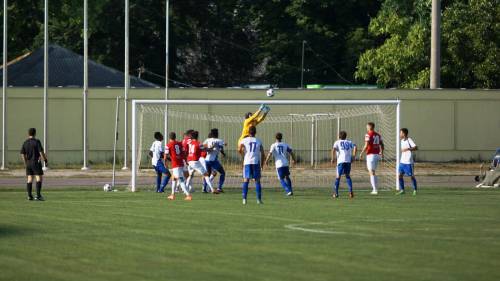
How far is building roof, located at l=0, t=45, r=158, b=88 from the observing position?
55.4 meters

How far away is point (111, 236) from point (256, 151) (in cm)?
901

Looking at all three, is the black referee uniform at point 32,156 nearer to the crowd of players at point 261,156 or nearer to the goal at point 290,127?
the crowd of players at point 261,156

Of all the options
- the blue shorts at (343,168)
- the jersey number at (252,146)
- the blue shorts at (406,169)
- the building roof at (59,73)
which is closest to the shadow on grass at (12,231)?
the jersey number at (252,146)

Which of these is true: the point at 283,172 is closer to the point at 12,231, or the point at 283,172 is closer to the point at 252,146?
the point at 252,146

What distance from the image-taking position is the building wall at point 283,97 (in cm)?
5038

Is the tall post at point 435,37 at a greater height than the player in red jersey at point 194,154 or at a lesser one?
greater

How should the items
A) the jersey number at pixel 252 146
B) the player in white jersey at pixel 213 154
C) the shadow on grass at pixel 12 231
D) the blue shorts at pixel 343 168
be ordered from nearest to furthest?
the shadow on grass at pixel 12 231
the jersey number at pixel 252 146
the blue shorts at pixel 343 168
the player in white jersey at pixel 213 154

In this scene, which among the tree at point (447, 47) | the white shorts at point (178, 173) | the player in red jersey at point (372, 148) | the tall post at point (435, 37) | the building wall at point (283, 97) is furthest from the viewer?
the tree at point (447, 47)

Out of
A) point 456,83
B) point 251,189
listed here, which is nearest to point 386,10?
point 456,83

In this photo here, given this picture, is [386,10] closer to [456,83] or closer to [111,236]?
[456,83]

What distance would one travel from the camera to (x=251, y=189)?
1377 inches

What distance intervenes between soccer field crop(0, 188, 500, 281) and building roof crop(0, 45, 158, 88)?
93.4 feet

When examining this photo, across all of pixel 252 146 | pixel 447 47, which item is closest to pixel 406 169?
pixel 252 146

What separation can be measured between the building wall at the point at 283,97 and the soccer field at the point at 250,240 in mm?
22919
